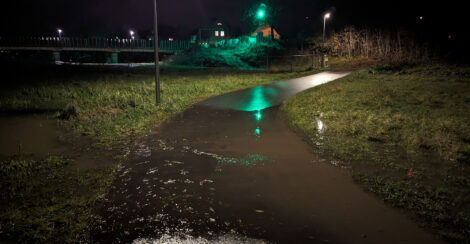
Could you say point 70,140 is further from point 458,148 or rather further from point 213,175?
point 458,148

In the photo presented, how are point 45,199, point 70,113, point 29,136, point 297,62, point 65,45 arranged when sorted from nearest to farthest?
point 45,199 → point 29,136 → point 70,113 → point 297,62 → point 65,45

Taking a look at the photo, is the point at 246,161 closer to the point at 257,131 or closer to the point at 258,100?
the point at 257,131

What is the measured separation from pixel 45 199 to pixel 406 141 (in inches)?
295

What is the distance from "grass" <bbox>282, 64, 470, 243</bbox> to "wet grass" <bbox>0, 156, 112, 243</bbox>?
14.8 feet

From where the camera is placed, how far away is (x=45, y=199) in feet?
14.5

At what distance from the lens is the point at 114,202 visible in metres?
4.43

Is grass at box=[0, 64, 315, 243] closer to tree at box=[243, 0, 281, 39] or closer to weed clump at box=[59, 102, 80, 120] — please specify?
weed clump at box=[59, 102, 80, 120]

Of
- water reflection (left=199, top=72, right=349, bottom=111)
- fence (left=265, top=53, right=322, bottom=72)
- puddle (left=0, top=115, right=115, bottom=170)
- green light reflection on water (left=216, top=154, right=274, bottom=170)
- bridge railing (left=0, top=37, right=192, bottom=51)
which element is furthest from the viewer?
bridge railing (left=0, top=37, right=192, bottom=51)

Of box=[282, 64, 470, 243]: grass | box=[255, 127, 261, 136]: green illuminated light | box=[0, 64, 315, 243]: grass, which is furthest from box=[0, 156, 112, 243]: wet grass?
box=[282, 64, 470, 243]: grass

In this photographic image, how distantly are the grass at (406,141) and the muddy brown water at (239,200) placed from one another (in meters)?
0.44

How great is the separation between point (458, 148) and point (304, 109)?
546 centimetres

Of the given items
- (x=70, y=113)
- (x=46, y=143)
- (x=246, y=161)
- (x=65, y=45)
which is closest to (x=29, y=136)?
(x=46, y=143)

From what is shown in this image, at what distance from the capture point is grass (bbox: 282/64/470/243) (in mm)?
4250

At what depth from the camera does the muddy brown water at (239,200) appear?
11.9 ft
